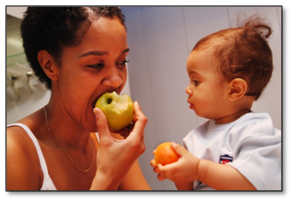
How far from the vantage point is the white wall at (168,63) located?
1217 millimetres

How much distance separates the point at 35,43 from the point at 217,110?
734 millimetres

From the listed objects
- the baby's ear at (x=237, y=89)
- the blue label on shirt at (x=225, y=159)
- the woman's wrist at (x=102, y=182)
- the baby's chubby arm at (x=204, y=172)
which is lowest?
the woman's wrist at (x=102, y=182)

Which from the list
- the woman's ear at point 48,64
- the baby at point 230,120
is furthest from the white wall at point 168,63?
the woman's ear at point 48,64

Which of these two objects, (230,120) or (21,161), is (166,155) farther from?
(21,161)

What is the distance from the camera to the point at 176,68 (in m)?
1.25

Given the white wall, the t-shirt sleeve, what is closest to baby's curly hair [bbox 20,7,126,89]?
the white wall

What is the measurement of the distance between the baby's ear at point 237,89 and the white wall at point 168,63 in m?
0.13

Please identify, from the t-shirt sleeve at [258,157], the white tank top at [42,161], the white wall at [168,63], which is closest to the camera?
the t-shirt sleeve at [258,157]

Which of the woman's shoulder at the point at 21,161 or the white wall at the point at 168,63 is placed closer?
the woman's shoulder at the point at 21,161

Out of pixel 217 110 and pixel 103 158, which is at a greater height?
pixel 217 110

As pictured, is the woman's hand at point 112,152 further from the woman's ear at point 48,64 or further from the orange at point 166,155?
the woman's ear at point 48,64

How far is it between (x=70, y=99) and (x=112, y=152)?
297mm
